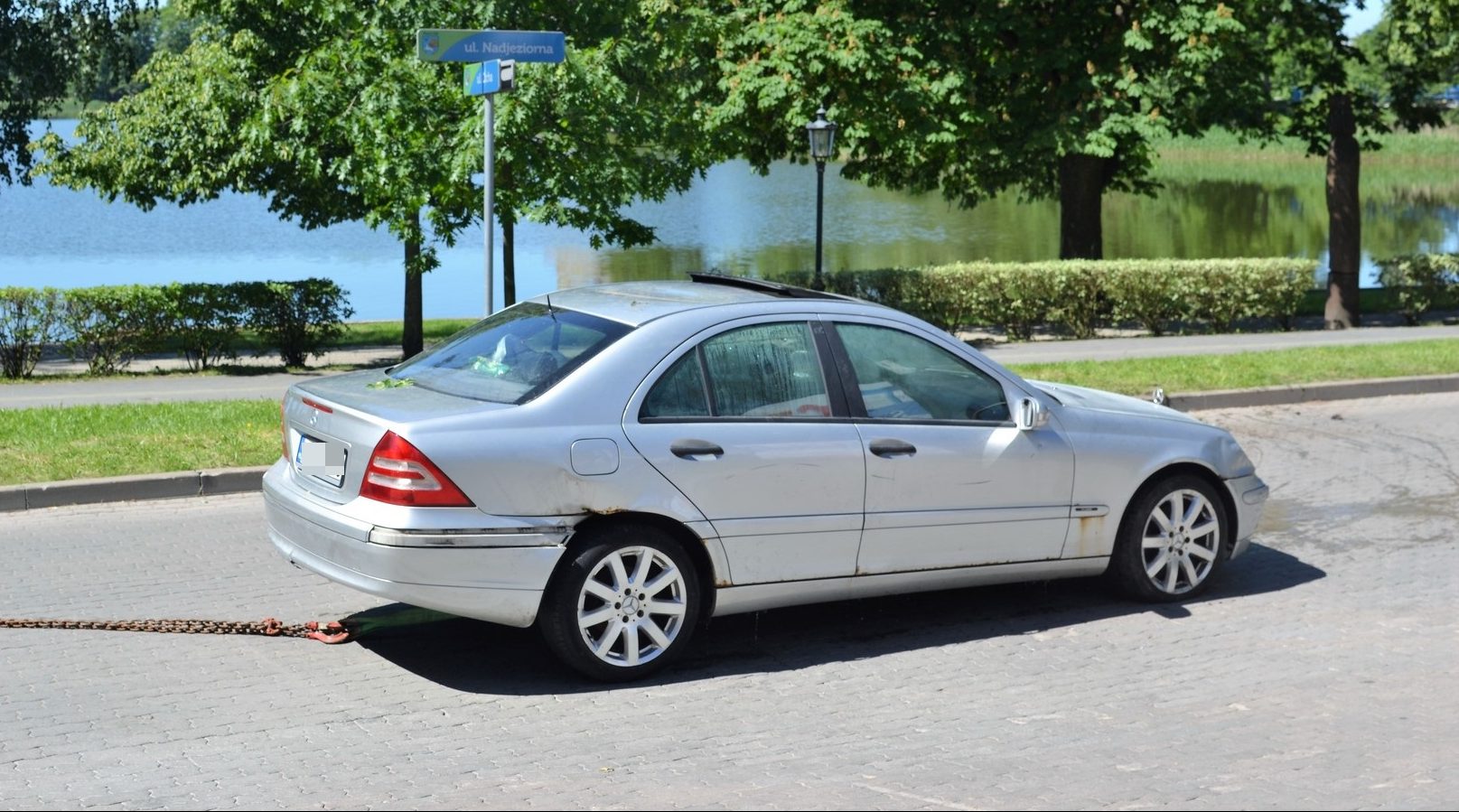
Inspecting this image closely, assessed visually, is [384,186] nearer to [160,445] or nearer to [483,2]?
[483,2]

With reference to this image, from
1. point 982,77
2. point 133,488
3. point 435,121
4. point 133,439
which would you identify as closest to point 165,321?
point 435,121

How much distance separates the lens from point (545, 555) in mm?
6316

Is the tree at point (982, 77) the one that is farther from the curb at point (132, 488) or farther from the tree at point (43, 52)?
the curb at point (132, 488)

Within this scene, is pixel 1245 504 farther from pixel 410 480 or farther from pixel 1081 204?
pixel 1081 204

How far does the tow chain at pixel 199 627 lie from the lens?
710 centimetres

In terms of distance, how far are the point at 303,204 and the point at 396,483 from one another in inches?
729

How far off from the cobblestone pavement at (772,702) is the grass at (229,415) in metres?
1.53

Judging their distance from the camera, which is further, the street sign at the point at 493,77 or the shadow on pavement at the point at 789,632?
the street sign at the point at 493,77

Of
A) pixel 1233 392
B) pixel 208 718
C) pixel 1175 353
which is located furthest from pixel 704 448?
pixel 1175 353

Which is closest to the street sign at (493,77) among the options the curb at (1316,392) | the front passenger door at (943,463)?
the front passenger door at (943,463)

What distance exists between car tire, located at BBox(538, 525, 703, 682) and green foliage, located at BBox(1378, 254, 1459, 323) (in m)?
22.2

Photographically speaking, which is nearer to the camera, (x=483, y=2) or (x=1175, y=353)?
(x=483, y=2)

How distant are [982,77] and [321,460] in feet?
71.2

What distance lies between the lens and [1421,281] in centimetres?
2600
